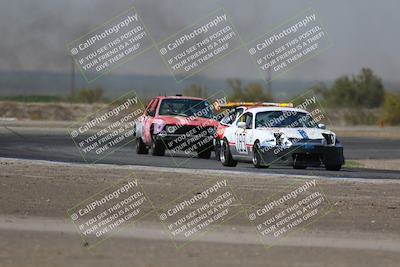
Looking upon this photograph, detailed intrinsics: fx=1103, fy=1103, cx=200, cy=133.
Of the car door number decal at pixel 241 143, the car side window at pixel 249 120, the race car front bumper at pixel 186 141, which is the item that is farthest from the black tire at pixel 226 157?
the race car front bumper at pixel 186 141

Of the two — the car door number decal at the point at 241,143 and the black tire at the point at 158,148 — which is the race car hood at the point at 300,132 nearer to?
the car door number decal at the point at 241,143

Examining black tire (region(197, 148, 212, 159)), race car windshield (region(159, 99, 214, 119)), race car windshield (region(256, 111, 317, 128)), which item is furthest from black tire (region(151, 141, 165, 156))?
race car windshield (region(256, 111, 317, 128))

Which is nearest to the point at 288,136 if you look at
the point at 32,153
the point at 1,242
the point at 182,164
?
the point at 182,164

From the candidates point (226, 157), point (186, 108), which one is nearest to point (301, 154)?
point (226, 157)

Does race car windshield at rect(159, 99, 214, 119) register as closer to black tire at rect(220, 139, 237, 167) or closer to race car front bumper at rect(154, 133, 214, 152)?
race car front bumper at rect(154, 133, 214, 152)

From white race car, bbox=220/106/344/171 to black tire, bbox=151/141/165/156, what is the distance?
15.9 feet

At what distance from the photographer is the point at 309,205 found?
17641 mm

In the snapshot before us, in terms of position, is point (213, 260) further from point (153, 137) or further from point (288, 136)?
point (153, 137)

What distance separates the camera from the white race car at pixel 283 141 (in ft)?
78.9

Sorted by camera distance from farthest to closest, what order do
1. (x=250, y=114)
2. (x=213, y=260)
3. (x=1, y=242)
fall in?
1. (x=250, y=114)
2. (x=1, y=242)
3. (x=213, y=260)

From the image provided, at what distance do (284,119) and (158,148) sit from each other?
6.32 meters

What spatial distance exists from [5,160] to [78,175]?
497 centimetres

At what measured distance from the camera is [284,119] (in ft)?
82.6

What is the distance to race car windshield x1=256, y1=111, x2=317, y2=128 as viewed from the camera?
25.0 m
